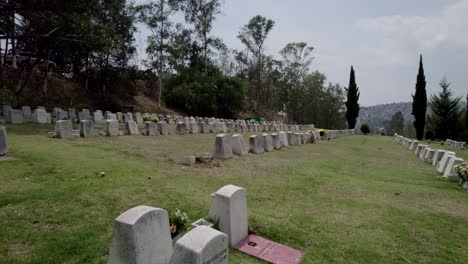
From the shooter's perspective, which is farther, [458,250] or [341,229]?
[341,229]

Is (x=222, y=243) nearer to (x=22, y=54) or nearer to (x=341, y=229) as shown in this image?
(x=341, y=229)

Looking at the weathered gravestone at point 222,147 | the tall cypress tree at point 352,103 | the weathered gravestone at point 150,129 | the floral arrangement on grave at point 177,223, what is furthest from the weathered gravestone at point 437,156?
the tall cypress tree at point 352,103

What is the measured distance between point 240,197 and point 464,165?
725 centimetres

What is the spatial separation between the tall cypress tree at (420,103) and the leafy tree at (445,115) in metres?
2.06

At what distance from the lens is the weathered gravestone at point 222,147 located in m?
9.02

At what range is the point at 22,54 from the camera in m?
31.3

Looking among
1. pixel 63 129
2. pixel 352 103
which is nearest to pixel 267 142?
pixel 63 129

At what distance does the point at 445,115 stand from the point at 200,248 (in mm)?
41194

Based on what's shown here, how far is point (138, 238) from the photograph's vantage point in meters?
2.70

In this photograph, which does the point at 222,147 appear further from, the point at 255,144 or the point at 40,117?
the point at 40,117

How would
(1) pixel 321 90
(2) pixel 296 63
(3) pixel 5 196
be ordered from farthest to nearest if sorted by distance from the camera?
1. (1) pixel 321 90
2. (2) pixel 296 63
3. (3) pixel 5 196

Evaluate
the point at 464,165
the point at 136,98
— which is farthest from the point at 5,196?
the point at 136,98

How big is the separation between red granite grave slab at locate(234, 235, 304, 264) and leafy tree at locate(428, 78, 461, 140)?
38936 mm

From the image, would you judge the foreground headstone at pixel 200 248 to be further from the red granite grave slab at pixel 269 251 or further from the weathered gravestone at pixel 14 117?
the weathered gravestone at pixel 14 117
